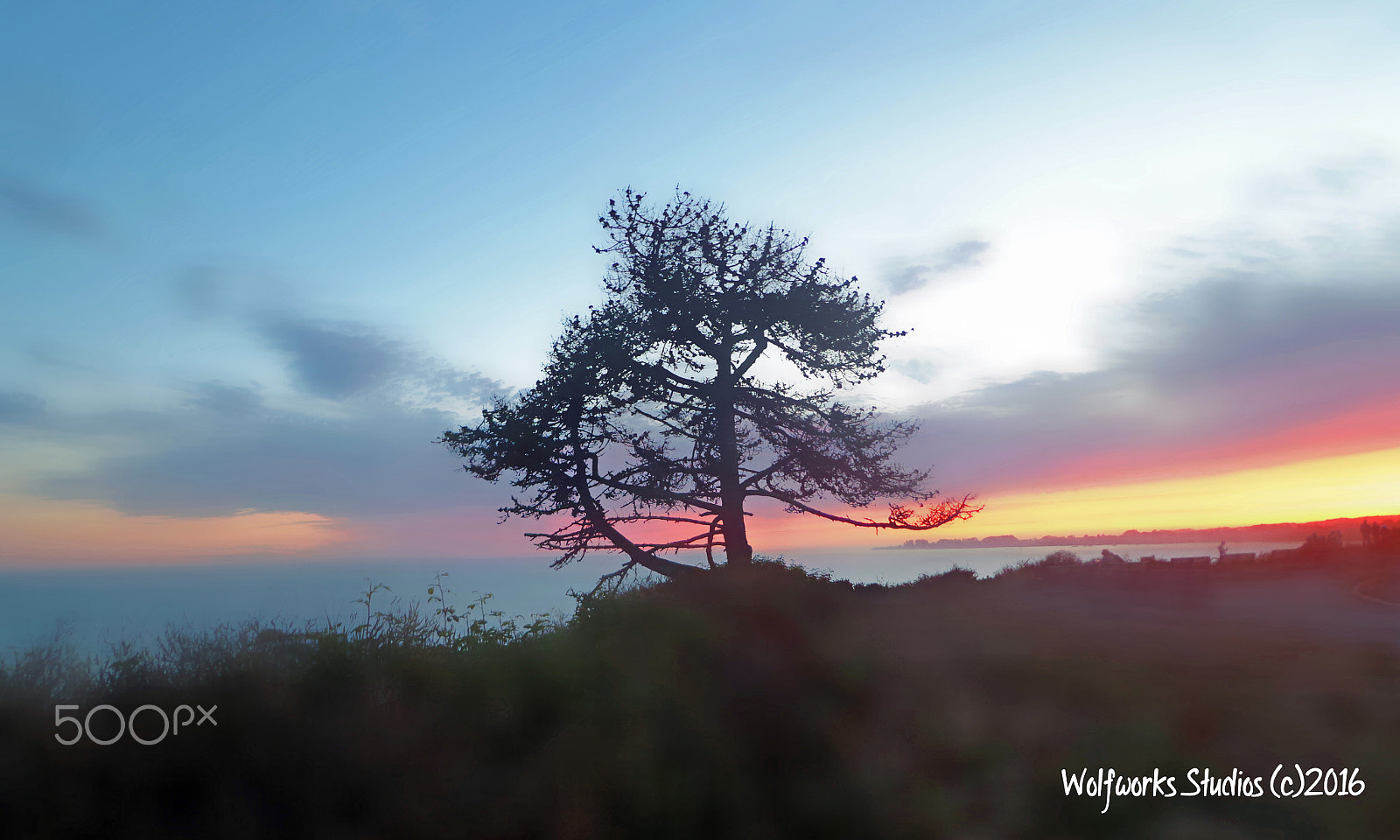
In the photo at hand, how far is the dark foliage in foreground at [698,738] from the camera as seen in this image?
6.76 metres

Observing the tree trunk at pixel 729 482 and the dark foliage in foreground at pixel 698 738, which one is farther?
the tree trunk at pixel 729 482

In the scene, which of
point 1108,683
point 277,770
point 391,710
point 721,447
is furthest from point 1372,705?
point 721,447

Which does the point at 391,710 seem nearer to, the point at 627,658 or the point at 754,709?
the point at 627,658

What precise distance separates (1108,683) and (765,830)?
544 cm

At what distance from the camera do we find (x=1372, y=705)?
27.6 feet
